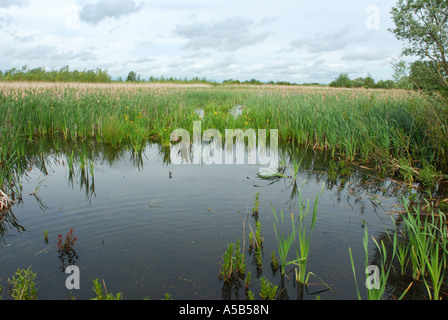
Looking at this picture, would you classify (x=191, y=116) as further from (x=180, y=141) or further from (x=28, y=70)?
(x=28, y=70)

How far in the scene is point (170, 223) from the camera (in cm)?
444

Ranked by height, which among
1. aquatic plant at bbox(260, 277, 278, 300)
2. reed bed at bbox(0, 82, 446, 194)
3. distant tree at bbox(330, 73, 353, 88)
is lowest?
aquatic plant at bbox(260, 277, 278, 300)

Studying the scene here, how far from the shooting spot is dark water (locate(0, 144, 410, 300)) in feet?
10.4

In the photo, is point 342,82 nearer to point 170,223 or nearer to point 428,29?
point 428,29

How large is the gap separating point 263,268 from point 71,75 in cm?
4340

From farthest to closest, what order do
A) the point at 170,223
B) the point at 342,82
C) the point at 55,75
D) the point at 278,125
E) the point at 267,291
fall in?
the point at 342,82 < the point at 55,75 < the point at 278,125 < the point at 170,223 < the point at 267,291

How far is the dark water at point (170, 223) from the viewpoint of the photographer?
3.17 meters

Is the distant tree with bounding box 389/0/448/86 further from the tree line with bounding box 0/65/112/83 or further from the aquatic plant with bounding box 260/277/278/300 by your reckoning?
the tree line with bounding box 0/65/112/83

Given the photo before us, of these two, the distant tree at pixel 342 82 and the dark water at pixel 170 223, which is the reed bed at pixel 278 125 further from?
the distant tree at pixel 342 82

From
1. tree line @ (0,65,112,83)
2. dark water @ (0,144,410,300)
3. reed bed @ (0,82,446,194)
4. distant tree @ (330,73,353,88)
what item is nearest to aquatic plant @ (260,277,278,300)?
dark water @ (0,144,410,300)

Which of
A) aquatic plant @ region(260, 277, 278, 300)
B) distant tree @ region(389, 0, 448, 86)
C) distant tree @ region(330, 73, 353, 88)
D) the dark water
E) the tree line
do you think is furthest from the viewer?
distant tree @ region(330, 73, 353, 88)

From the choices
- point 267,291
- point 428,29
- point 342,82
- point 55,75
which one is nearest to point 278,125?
point 428,29

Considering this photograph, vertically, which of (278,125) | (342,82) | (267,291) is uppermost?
(342,82)

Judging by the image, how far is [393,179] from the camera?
6.62 m
